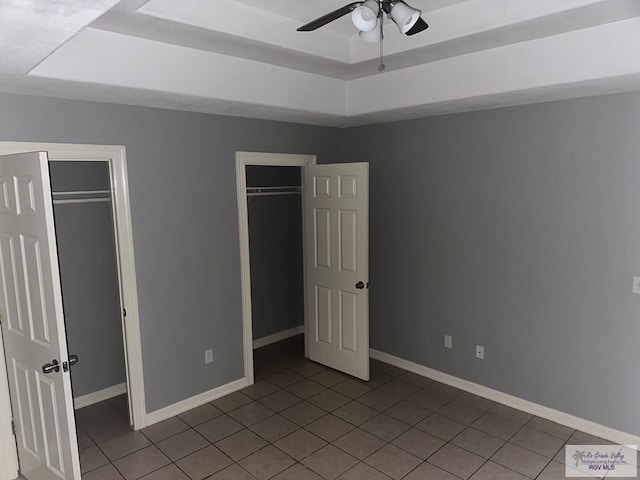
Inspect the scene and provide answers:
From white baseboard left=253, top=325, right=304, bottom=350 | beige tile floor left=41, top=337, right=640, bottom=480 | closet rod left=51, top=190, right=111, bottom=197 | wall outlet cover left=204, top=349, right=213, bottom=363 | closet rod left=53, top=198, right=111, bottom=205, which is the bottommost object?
beige tile floor left=41, top=337, right=640, bottom=480

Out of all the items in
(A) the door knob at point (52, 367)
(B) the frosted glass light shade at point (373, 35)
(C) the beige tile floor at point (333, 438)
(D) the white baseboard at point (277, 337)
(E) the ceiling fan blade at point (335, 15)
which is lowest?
(C) the beige tile floor at point (333, 438)

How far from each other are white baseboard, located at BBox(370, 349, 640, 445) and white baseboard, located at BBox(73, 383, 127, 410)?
8.27ft

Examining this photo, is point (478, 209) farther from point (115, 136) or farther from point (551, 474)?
point (115, 136)

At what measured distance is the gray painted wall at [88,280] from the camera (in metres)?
3.67

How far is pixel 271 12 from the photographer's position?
111 inches

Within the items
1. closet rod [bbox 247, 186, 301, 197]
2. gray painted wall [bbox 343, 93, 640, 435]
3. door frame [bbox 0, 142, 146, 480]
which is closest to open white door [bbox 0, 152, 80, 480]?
door frame [bbox 0, 142, 146, 480]

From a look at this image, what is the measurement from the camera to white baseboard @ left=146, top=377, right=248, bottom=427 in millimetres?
3594

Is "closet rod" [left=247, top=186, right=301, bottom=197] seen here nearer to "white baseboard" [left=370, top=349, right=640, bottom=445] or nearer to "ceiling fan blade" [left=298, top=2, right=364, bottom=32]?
"white baseboard" [left=370, top=349, right=640, bottom=445]

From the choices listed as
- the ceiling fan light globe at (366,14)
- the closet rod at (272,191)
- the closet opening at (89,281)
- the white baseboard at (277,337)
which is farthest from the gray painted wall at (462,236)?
the ceiling fan light globe at (366,14)

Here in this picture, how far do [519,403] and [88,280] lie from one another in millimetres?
3720

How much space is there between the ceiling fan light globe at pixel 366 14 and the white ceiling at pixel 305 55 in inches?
35.6

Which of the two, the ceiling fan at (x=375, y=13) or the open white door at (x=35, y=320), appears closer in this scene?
the ceiling fan at (x=375, y=13)

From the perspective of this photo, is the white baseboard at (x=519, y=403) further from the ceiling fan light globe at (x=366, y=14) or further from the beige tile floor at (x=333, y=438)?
the ceiling fan light globe at (x=366, y=14)

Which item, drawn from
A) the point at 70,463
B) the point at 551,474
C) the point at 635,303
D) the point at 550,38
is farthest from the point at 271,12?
the point at 551,474
